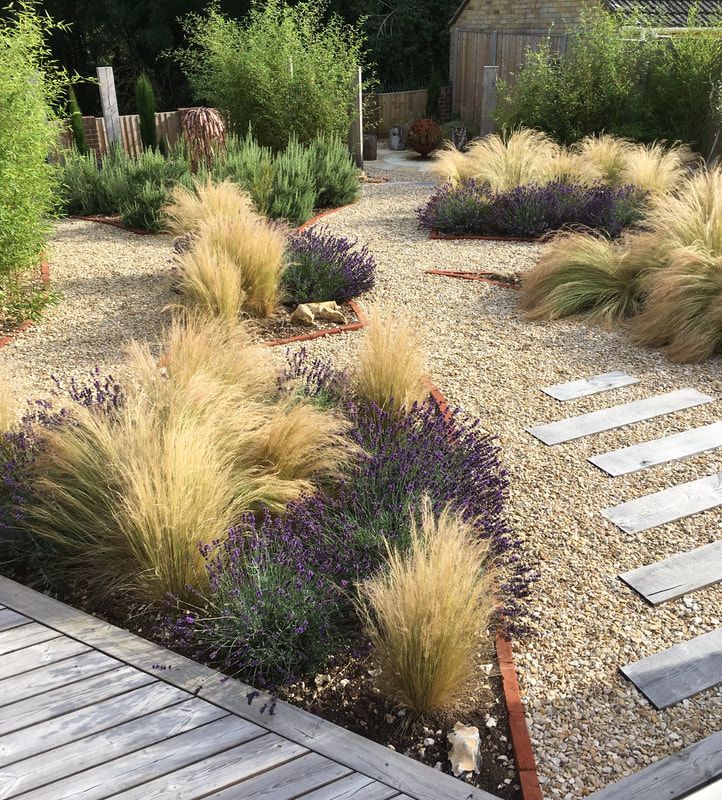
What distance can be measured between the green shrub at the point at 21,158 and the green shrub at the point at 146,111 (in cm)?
572

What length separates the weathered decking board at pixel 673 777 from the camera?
171 cm

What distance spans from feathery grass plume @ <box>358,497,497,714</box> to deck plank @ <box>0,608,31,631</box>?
3.48 feet

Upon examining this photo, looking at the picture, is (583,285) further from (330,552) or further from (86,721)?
(86,721)

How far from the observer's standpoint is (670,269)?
4625 mm

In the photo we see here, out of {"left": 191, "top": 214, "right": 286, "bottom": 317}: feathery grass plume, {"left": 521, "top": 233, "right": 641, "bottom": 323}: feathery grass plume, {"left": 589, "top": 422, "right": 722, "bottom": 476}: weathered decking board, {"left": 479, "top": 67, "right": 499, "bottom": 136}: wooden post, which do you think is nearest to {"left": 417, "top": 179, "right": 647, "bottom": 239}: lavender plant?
{"left": 521, "top": 233, "right": 641, "bottom": 323}: feathery grass plume

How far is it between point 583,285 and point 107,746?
426cm

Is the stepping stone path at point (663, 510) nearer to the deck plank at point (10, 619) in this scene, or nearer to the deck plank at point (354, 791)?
the deck plank at point (354, 791)

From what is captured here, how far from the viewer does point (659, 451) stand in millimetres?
3352

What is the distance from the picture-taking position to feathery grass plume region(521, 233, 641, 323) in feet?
16.2

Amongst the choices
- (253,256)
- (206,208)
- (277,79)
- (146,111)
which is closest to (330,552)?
(253,256)

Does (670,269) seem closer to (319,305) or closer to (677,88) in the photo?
(319,305)

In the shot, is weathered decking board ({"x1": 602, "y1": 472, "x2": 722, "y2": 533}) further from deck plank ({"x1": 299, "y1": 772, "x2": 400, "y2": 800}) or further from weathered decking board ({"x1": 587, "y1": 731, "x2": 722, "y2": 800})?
deck plank ({"x1": 299, "y1": 772, "x2": 400, "y2": 800})

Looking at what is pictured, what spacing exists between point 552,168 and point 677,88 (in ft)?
9.97

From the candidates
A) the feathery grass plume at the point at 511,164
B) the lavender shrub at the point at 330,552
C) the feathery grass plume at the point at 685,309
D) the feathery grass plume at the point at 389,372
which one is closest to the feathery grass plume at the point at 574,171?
the feathery grass plume at the point at 511,164
